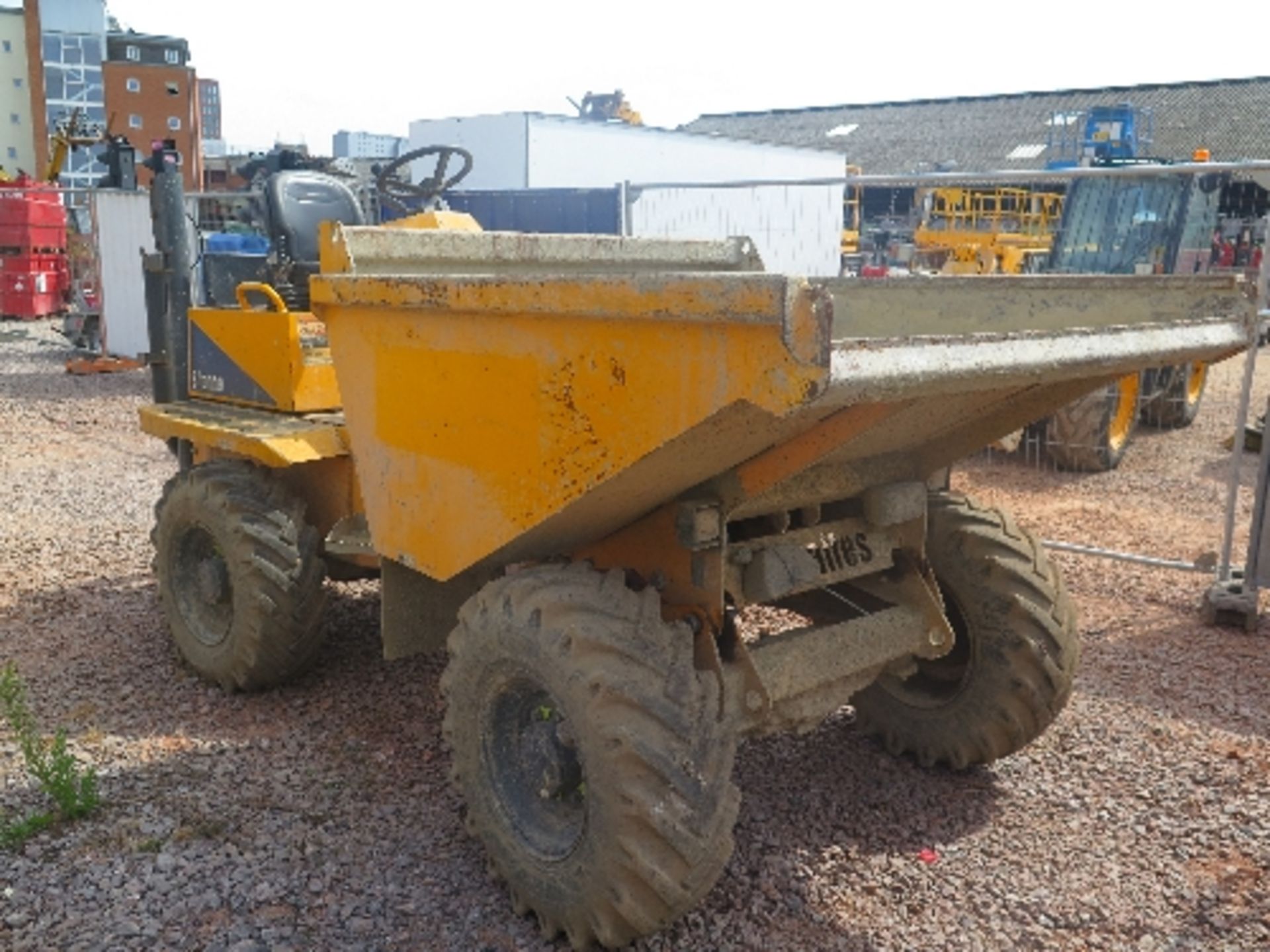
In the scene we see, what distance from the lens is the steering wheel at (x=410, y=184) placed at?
19.4ft

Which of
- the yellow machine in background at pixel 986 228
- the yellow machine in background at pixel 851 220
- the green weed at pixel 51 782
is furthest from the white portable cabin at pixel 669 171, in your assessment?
the green weed at pixel 51 782

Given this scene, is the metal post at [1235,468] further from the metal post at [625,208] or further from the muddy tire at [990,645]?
the metal post at [625,208]

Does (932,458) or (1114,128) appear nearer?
(932,458)

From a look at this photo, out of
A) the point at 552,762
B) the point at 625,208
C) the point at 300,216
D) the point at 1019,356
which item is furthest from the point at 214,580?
the point at 625,208

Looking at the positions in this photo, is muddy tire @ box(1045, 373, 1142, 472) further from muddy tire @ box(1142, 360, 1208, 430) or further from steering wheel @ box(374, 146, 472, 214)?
steering wheel @ box(374, 146, 472, 214)

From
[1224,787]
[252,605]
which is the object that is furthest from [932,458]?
[252,605]

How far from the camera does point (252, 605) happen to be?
3.93 metres

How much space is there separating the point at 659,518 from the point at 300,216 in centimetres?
310

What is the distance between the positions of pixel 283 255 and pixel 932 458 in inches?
125

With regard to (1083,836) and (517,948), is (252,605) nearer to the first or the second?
(517,948)

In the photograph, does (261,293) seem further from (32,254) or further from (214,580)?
(32,254)

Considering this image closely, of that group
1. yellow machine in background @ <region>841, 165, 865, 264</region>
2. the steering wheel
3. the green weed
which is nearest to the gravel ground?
the green weed

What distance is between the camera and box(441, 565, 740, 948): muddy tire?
2.42 metres

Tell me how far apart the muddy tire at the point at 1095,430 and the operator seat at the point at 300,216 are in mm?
5275
